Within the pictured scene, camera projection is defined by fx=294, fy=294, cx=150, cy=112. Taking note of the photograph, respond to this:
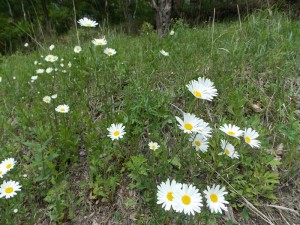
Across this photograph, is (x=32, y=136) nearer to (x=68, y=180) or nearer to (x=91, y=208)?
(x=68, y=180)

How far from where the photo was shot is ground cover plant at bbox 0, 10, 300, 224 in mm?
1719

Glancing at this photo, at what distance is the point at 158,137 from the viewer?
1.99 m

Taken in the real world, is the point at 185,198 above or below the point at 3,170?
above

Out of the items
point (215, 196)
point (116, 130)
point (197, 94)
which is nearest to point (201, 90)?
point (197, 94)

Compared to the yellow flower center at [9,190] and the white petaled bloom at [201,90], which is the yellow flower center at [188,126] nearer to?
the white petaled bloom at [201,90]

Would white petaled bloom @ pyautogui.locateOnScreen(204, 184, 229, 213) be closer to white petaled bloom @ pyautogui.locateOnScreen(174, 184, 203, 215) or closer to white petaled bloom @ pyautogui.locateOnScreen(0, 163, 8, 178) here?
white petaled bloom @ pyautogui.locateOnScreen(174, 184, 203, 215)

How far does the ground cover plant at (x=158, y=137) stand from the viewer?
1719 mm

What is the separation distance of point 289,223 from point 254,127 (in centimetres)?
63

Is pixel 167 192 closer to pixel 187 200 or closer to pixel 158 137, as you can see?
pixel 187 200

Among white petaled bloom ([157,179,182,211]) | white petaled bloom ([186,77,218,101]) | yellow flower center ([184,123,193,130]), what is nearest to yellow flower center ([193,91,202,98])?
white petaled bloom ([186,77,218,101])

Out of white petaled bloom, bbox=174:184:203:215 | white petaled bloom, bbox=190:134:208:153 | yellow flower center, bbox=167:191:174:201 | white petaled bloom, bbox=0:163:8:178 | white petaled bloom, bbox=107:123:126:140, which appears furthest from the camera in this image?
white petaled bloom, bbox=107:123:126:140

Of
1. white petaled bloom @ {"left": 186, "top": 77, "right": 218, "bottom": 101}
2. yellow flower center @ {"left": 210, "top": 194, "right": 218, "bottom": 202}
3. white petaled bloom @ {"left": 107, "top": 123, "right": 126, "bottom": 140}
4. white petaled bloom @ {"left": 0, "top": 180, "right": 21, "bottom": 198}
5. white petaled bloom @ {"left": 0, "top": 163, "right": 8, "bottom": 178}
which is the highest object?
white petaled bloom @ {"left": 186, "top": 77, "right": 218, "bottom": 101}

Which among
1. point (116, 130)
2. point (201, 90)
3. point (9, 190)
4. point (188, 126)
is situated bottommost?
point (9, 190)

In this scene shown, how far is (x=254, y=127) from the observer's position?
79.7 inches
